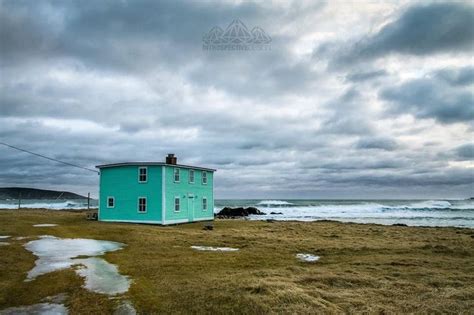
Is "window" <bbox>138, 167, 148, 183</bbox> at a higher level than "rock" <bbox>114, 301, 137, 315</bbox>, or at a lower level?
higher

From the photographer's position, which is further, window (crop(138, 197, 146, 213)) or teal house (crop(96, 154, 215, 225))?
window (crop(138, 197, 146, 213))

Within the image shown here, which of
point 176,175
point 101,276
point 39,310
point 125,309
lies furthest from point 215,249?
point 176,175

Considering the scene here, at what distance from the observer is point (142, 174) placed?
33281 millimetres

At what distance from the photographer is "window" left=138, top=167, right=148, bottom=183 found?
109ft

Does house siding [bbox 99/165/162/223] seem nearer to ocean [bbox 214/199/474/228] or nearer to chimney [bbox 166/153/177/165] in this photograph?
chimney [bbox 166/153/177/165]

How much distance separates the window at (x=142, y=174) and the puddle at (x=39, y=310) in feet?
79.7

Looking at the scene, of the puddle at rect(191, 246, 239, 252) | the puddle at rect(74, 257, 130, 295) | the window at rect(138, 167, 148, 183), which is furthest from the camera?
the window at rect(138, 167, 148, 183)

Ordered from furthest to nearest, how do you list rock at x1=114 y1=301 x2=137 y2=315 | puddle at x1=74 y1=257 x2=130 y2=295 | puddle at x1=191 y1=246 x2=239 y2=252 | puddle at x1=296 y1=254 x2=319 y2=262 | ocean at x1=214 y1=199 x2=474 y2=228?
1. ocean at x1=214 y1=199 x2=474 y2=228
2. puddle at x1=191 y1=246 x2=239 y2=252
3. puddle at x1=296 y1=254 x2=319 y2=262
4. puddle at x1=74 y1=257 x2=130 y2=295
5. rock at x1=114 y1=301 x2=137 y2=315

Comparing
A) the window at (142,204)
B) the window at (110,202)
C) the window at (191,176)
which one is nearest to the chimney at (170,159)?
the window at (191,176)

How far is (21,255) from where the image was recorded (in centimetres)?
1502

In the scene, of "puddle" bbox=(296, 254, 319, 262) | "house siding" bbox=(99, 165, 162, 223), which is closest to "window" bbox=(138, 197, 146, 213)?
"house siding" bbox=(99, 165, 162, 223)

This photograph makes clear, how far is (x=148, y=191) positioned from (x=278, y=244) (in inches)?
617

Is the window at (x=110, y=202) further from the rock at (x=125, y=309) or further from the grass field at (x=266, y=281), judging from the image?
the rock at (x=125, y=309)

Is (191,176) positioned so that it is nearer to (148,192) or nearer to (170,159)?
(170,159)
